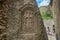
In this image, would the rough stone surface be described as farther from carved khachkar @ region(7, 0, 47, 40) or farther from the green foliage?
the green foliage

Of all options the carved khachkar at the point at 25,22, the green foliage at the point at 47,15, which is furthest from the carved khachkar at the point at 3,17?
the green foliage at the point at 47,15

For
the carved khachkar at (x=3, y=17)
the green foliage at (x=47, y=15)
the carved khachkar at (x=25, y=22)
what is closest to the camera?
the carved khachkar at (x=3, y=17)

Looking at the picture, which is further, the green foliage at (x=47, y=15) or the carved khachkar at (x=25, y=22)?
the green foliage at (x=47, y=15)

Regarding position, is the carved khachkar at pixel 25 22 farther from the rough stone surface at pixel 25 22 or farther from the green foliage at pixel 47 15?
the green foliage at pixel 47 15

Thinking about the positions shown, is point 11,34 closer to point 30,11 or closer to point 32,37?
point 32,37

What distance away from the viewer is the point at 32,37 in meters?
3.29

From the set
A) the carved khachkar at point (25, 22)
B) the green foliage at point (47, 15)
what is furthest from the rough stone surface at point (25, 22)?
the green foliage at point (47, 15)

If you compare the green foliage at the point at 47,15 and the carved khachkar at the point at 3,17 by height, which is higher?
the green foliage at the point at 47,15

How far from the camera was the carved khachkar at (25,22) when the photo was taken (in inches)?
130

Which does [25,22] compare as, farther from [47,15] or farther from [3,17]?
[47,15]

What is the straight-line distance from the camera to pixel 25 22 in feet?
11.3

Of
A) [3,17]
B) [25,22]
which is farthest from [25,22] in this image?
[3,17]

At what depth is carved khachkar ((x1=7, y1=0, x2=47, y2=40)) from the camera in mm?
3311

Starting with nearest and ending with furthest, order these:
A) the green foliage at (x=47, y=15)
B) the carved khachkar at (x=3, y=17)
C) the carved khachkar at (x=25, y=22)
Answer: the carved khachkar at (x=3, y=17) < the carved khachkar at (x=25, y=22) < the green foliage at (x=47, y=15)
